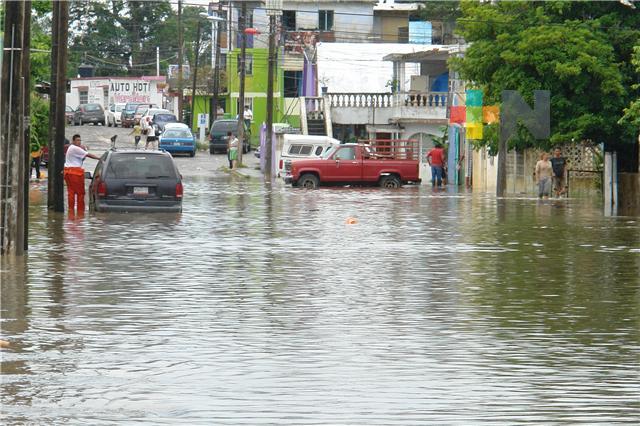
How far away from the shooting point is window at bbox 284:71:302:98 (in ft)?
299

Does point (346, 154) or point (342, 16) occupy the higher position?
point (342, 16)

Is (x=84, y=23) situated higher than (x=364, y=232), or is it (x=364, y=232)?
(x=84, y=23)

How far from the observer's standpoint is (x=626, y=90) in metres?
43.5

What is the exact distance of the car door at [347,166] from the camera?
175ft

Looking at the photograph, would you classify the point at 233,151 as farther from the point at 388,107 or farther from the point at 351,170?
the point at 351,170

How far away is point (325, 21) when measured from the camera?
→ 91312 mm

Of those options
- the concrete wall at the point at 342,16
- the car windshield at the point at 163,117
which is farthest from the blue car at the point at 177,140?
the concrete wall at the point at 342,16

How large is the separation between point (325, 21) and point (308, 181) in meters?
39.6

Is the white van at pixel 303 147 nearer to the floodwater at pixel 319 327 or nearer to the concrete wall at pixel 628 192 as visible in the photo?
the concrete wall at pixel 628 192

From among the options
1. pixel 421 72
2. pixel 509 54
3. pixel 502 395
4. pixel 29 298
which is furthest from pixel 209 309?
pixel 421 72

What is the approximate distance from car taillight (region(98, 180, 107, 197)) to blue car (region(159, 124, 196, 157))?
41.4m

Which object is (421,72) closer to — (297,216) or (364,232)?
(297,216)

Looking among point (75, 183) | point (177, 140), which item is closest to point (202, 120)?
point (177, 140)

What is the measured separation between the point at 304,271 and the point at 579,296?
4.31m
